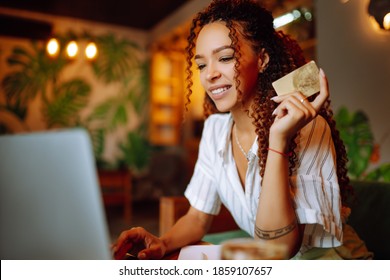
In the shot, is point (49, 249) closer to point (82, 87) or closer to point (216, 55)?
point (216, 55)

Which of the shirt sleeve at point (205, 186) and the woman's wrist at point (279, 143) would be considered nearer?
the woman's wrist at point (279, 143)

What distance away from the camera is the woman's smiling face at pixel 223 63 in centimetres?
85

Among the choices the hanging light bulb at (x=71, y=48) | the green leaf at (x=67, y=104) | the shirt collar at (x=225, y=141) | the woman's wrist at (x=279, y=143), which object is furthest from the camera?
the hanging light bulb at (x=71, y=48)

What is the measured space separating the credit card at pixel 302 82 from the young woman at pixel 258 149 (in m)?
0.03

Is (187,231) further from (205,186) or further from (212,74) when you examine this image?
(212,74)

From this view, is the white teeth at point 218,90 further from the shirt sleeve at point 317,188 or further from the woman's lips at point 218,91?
the shirt sleeve at point 317,188

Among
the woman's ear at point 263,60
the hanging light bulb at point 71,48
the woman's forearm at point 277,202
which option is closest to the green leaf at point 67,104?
the hanging light bulb at point 71,48

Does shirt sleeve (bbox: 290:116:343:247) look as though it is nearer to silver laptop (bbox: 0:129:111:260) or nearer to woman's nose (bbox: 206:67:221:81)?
woman's nose (bbox: 206:67:221:81)

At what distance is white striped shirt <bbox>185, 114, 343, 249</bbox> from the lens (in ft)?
2.49

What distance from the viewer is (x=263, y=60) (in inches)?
34.4

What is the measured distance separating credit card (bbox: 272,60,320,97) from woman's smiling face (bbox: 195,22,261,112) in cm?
9

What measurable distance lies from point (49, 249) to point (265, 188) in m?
0.44

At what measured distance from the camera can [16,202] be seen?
50 centimetres

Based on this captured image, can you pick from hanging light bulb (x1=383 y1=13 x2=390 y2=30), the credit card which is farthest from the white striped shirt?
hanging light bulb (x1=383 y1=13 x2=390 y2=30)
